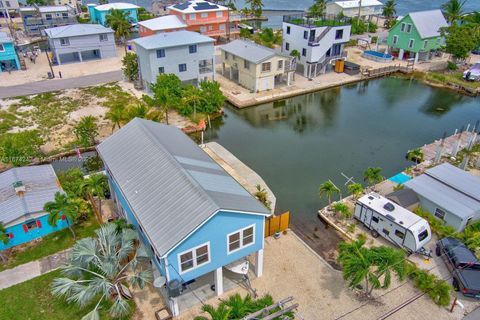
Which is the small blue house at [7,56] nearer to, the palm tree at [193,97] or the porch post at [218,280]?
the palm tree at [193,97]

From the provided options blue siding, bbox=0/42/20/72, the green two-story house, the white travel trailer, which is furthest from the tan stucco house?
blue siding, bbox=0/42/20/72

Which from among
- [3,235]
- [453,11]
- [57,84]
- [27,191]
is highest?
[453,11]

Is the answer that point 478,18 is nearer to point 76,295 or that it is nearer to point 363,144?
point 363,144

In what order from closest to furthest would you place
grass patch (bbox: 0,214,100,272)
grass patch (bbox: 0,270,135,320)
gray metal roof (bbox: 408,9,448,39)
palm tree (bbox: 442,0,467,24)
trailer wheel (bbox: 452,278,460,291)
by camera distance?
grass patch (bbox: 0,270,135,320), trailer wheel (bbox: 452,278,460,291), grass patch (bbox: 0,214,100,272), gray metal roof (bbox: 408,9,448,39), palm tree (bbox: 442,0,467,24)

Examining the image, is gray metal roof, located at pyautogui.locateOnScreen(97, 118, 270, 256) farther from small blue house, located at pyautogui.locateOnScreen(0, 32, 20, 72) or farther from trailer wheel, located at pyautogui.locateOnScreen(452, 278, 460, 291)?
small blue house, located at pyautogui.locateOnScreen(0, 32, 20, 72)

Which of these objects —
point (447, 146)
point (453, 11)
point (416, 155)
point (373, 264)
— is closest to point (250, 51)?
point (416, 155)

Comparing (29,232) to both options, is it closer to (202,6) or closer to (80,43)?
(80,43)

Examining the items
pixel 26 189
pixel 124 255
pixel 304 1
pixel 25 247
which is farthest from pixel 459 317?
pixel 304 1

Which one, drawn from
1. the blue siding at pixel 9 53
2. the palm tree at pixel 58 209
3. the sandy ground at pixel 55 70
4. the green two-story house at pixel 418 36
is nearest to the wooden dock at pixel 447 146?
the green two-story house at pixel 418 36

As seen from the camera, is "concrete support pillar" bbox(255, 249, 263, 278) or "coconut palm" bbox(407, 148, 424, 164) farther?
"coconut palm" bbox(407, 148, 424, 164)
